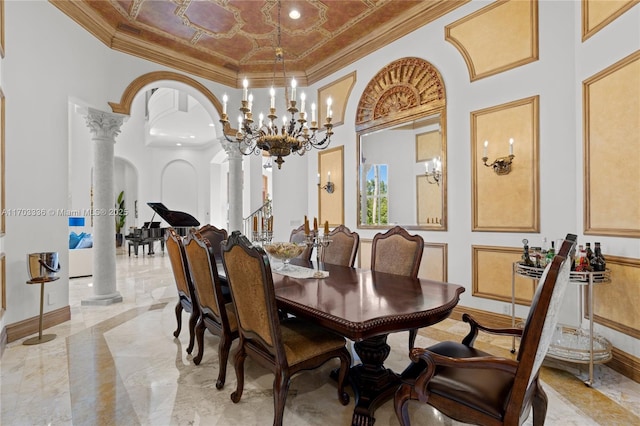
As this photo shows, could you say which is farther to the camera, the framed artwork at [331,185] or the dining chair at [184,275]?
the framed artwork at [331,185]

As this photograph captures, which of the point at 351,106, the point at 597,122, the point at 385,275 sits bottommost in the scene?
the point at 385,275

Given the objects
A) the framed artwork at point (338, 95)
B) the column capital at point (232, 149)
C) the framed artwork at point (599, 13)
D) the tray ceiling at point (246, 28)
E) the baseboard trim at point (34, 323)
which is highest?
the tray ceiling at point (246, 28)

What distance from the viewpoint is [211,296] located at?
2.29m

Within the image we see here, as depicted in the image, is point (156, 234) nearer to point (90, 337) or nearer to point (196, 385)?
point (90, 337)

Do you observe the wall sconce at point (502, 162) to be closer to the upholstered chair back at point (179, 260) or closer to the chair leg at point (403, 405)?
the chair leg at point (403, 405)

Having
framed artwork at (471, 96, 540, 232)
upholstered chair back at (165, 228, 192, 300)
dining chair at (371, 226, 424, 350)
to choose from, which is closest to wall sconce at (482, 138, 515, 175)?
framed artwork at (471, 96, 540, 232)

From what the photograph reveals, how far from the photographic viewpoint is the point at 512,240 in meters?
3.18

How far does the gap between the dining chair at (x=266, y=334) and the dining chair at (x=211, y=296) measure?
0.79 ft

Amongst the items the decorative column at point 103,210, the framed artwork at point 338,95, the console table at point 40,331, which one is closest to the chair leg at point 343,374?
the console table at point 40,331

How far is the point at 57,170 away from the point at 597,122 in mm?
5137

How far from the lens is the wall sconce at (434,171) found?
148 inches

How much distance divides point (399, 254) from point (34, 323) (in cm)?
367

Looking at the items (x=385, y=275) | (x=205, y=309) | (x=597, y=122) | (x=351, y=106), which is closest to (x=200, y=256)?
(x=205, y=309)

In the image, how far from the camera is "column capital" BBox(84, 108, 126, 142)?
4227 millimetres
